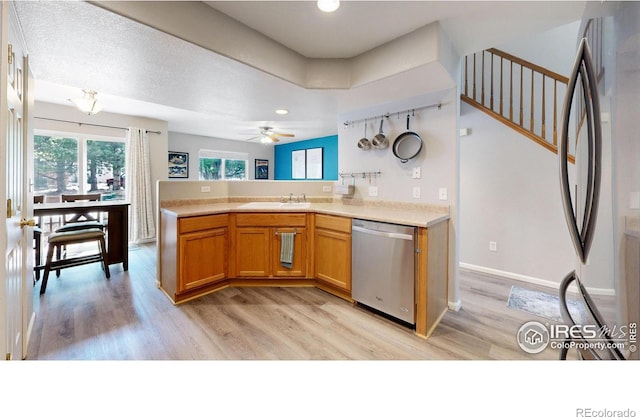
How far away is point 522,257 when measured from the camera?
2912mm

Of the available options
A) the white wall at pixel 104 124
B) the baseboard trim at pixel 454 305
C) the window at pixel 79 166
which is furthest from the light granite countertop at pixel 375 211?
the window at pixel 79 166

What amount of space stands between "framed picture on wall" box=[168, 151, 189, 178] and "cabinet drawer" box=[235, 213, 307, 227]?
4.14 meters

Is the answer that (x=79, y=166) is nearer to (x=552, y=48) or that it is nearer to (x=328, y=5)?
(x=328, y=5)

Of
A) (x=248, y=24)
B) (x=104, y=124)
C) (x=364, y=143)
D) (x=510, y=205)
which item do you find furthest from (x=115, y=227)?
(x=510, y=205)

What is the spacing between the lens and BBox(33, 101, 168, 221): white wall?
153 inches

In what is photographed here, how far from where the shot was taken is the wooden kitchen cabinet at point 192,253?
7.67ft

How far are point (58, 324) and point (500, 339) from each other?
3.37 m

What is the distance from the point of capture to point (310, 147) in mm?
6828

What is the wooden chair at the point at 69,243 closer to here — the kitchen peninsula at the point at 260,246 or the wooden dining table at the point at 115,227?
the wooden dining table at the point at 115,227

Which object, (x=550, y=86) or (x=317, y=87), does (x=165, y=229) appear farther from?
(x=550, y=86)

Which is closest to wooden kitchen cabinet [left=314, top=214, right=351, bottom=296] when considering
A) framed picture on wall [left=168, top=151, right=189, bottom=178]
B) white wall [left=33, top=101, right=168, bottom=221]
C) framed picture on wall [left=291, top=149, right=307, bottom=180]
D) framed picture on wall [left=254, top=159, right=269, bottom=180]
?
white wall [left=33, top=101, right=168, bottom=221]

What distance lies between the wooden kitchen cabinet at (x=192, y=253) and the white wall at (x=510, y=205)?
302cm

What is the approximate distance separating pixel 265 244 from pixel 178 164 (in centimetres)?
452
